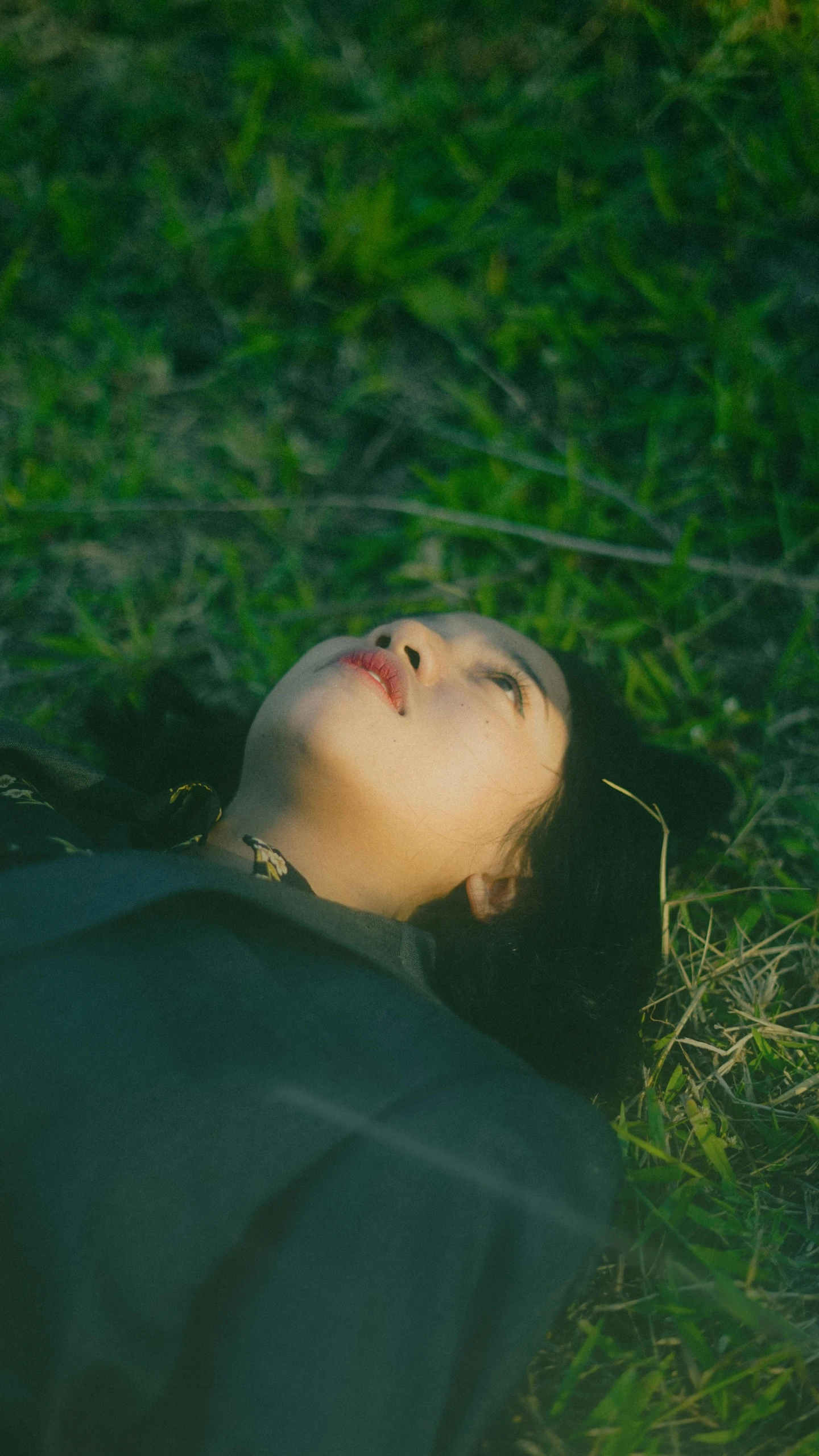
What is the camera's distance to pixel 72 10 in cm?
302

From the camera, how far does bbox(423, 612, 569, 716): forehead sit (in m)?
1.84

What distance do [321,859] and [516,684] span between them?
0.49 m

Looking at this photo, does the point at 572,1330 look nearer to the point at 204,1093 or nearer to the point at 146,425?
the point at 204,1093

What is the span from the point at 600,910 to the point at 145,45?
9.91ft

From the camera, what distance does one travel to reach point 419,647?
68.7 inches

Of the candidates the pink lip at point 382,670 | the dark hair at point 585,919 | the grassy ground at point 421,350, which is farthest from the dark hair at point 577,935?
the pink lip at point 382,670

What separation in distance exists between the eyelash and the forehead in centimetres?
4

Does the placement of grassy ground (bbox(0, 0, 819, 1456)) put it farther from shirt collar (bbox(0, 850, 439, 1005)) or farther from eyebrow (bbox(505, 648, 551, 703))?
shirt collar (bbox(0, 850, 439, 1005))

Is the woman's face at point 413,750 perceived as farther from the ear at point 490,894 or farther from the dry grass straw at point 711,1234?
the dry grass straw at point 711,1234

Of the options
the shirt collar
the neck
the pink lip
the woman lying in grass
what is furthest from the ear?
the pink lip

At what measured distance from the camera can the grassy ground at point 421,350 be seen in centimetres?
244

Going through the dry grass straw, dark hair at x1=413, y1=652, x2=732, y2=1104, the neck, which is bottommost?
the dry grass straw

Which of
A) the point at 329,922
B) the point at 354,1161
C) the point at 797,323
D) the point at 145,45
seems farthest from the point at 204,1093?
the point at 145,45

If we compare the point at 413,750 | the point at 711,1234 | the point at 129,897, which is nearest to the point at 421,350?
the point at 413,750
